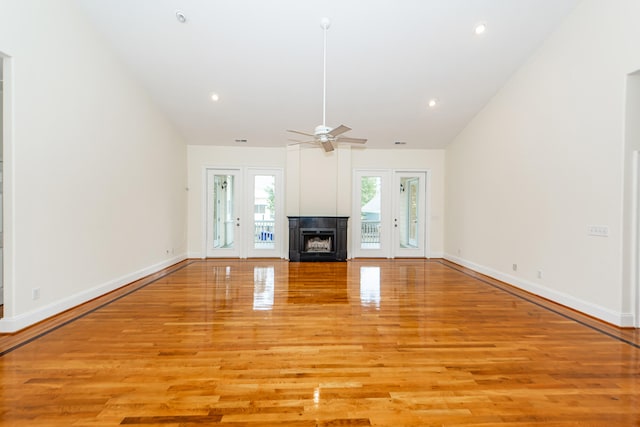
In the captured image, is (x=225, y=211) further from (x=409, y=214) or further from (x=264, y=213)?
(x=409, y=214)

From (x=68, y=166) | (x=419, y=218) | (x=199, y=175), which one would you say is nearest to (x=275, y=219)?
(x=199, y=175)

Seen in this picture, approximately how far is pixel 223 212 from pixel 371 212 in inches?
148

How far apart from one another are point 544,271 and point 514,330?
169cm

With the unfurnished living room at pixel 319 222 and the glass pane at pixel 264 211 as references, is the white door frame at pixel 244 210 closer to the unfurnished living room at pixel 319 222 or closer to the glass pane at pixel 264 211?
the glass pane at pixel 264 211

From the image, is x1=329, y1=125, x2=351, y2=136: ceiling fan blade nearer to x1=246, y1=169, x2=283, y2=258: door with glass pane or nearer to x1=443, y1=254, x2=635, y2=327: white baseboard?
x1=443, y1=254, x2=635, y2=327: white baseboard

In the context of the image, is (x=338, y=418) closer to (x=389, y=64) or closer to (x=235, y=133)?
(x=389, y=64)

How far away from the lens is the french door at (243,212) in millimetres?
7738

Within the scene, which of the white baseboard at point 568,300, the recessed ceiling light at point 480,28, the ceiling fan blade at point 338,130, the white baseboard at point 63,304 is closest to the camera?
the white baseboard at point 63,304

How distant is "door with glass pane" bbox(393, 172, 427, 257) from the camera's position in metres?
7.96

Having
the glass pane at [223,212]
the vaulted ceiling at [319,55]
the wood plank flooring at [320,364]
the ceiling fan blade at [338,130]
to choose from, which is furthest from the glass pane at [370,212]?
the ceiling fan blade at [338,130]

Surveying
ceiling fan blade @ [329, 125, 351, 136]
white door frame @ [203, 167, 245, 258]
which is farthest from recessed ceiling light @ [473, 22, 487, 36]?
white door frame @ [203, 167, 245, 258]

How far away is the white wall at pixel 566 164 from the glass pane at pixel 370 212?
2.61 meters

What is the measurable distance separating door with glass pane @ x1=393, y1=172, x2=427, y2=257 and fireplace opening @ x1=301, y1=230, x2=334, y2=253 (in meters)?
1.71

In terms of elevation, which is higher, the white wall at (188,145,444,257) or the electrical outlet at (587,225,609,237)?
the white wall at (188,145,444,257)
